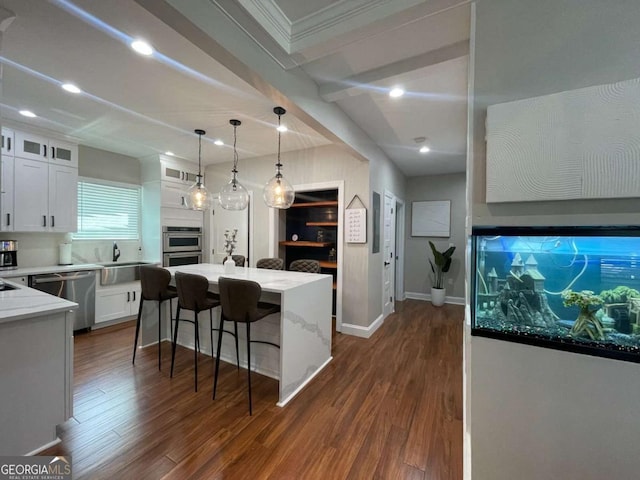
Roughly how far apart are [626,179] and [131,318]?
5.45m

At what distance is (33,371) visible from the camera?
5.30 ft

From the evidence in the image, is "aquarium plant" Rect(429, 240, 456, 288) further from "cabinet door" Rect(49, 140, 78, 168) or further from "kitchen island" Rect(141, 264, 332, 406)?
"cabinet door" Rect(49, 140, 78, 168)

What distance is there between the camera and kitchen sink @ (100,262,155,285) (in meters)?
3.87

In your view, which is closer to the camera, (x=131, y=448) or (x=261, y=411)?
(x=131, y=448)

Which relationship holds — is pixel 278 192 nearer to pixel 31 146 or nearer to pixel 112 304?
pixel 112 304

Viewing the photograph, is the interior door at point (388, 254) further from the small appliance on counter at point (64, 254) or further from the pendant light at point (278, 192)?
the small appliance on counter at point (64, 254)

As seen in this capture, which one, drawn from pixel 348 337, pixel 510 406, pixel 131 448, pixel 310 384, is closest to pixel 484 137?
pixel 510 406

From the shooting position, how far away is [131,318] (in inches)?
165

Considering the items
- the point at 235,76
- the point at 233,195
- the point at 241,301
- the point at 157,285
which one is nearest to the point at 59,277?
the point at 157,285

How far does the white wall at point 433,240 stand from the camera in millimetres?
5379

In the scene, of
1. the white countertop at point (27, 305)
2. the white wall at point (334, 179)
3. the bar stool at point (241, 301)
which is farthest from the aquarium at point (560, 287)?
the white countertop at point (27, 305)

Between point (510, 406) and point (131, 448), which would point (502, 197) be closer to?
point (510, 406)

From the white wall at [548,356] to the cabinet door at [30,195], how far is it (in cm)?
493

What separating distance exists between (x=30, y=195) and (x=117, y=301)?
5.74ft
